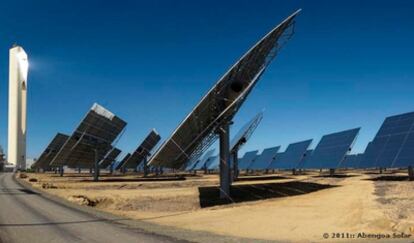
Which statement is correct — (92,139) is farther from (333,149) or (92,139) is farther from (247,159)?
(247,159)

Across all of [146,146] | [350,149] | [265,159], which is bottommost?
[146,146]

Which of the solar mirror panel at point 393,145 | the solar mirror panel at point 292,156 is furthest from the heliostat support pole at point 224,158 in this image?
the solar mirror panel at point 292,156

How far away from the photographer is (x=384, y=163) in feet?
167

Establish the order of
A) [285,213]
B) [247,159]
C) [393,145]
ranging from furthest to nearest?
[247,159] < [393,145] < [285,213]

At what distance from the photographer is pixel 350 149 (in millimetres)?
67312

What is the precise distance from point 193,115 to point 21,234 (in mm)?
17473

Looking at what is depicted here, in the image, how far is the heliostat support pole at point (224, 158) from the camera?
3916cm

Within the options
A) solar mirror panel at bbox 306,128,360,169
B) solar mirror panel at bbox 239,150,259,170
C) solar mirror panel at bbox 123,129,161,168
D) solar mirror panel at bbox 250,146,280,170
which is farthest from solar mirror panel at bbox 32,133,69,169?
solar mirror panel at bbox 306,128,360,169

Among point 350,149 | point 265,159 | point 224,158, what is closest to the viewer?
point 224,158

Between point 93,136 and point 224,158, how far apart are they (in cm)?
4839

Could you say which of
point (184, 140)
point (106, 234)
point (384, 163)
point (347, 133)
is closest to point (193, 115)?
point (184, 140)

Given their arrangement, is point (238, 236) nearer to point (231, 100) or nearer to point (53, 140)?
point (231, 100)

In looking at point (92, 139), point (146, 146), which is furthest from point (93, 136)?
point (146, 146)

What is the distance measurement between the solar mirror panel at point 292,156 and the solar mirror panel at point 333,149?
758cm
